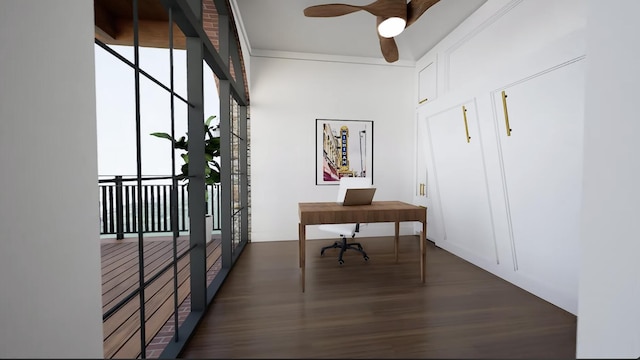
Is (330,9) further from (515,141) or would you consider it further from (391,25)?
(515,141)

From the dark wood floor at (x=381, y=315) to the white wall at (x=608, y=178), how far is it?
564 millimetres

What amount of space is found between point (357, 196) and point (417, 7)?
71.5 inches

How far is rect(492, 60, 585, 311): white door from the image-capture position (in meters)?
1.91

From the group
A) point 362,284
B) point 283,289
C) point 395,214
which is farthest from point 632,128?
point 283,289

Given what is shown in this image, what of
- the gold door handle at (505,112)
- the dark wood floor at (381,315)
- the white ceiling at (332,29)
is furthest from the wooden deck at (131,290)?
the gold door handle at (505,112)

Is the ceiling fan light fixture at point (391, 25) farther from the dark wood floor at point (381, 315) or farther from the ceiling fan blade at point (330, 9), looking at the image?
the dark wood floor at point (381, 315)

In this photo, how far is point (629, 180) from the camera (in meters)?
0.70

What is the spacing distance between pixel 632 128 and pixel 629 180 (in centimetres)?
16

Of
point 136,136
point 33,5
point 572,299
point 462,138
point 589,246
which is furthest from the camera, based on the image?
point 462,138

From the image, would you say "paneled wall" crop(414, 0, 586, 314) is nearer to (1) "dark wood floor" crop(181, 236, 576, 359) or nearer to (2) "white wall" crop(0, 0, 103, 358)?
(1) "dark wood floor" crop(181, 236, 576, 359)

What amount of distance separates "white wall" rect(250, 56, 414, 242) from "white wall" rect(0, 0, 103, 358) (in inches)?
140

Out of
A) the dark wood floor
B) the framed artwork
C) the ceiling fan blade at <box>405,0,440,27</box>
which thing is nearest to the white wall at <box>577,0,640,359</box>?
the dark wood floor

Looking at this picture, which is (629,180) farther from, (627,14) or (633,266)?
(627,14)

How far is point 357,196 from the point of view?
2.56 meters
